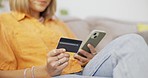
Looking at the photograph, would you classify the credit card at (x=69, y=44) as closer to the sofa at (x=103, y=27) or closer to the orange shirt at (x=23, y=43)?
the orange shirt at (x=23, y=43)

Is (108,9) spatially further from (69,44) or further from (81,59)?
(69,44)

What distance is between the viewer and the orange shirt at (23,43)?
4.15 ft

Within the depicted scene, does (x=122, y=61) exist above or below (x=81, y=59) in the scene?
above

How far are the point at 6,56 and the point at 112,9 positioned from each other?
1.27 meters

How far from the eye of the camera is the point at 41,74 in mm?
1196

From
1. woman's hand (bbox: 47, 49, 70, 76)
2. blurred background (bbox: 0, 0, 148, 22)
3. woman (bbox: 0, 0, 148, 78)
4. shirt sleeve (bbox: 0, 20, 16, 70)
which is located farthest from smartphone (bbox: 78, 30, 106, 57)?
blurred background (bbox: 0, 0, 148, 22)

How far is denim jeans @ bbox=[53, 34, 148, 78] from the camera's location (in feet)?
3.43

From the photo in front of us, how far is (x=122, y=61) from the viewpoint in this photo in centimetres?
109

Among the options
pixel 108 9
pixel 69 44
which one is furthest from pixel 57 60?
pixel 108 9

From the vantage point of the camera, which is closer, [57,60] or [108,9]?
[57,60]

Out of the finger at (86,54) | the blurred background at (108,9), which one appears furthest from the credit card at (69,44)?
the blurred background at (108,9)

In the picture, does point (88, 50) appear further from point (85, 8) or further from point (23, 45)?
point (85, 8)

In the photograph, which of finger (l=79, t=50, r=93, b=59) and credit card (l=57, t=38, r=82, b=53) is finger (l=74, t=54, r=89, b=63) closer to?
finger (l=79, t=50, r=93, b=59)

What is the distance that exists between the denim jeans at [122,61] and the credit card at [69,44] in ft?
0.39
